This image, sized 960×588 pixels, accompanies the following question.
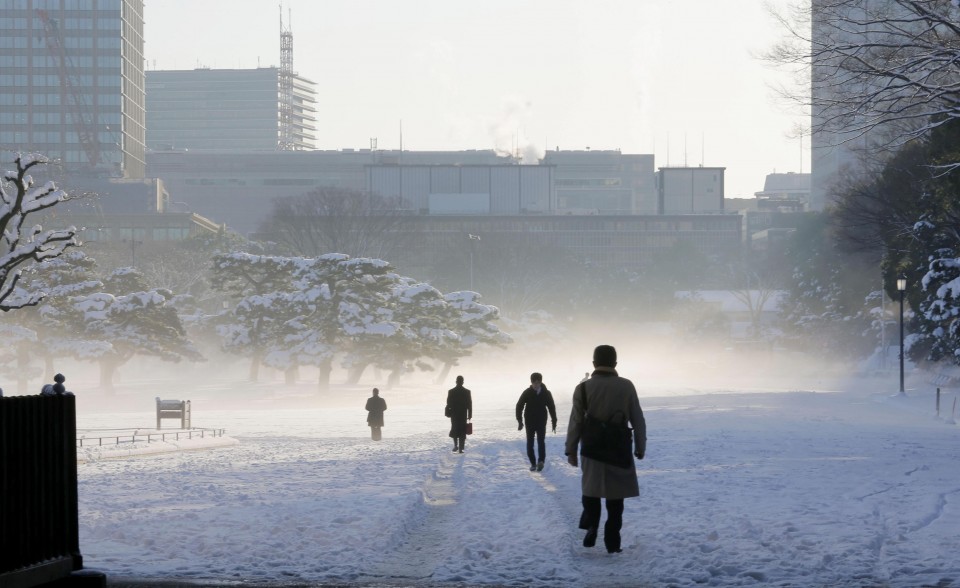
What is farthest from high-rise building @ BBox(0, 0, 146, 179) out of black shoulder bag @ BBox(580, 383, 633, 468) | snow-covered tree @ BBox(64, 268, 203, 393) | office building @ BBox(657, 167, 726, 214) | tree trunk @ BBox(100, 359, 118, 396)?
black shoulder bag @ BBox(580, 383, 633, 468)

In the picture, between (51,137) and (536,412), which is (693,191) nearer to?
(51,137)

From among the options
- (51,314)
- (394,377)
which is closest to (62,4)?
(51,314)

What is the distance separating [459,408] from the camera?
22.8m

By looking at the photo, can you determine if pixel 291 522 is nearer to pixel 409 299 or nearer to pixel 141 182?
pixel 409 299

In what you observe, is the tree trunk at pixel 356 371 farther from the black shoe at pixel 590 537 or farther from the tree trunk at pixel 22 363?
the black shoe at pixel 590 537

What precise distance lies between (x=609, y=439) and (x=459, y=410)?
11.8 metres

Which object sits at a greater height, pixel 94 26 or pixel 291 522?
pixel 94 26

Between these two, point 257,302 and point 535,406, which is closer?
point 535,406

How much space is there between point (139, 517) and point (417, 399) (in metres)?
43.5

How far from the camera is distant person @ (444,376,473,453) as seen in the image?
73.9ft

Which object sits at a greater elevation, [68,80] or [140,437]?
[68,80]

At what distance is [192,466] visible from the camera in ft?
68.2

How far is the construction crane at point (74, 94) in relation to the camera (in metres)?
164

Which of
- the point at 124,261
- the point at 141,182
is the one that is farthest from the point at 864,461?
the point at 141,182
